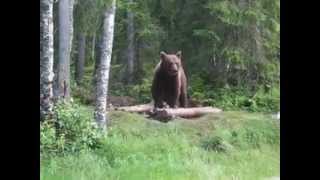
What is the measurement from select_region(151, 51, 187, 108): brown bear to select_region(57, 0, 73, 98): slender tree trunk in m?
0.57

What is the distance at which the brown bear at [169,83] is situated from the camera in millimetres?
3617

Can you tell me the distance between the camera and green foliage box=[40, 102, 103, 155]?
11.8 feet

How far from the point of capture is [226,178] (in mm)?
3480

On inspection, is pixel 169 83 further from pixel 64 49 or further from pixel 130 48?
pixel 64 49

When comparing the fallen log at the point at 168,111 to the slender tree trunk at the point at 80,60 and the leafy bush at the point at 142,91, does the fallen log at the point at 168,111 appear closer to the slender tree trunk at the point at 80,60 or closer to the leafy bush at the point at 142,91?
the leafy bush at the point at 142,91

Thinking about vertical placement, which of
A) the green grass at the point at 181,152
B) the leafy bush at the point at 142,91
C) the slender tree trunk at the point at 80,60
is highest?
the slender tree trunk at the point at 80,60

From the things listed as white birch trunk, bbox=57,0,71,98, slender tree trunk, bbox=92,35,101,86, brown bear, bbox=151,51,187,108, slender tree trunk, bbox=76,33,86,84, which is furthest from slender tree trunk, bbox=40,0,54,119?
brown bear, bbox=151,51,187,108

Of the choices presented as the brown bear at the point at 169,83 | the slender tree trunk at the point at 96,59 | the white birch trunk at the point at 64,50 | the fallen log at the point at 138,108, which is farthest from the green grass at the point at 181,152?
the white birch trunk at the point at 64,50

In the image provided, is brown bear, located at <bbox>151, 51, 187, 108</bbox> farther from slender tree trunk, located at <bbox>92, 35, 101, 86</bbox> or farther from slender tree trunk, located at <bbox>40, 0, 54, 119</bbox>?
slender tree trunk, located at <bbox>40, 0, 54, 119</bbox>

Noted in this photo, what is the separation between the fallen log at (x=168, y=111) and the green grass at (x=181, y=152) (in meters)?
0.04

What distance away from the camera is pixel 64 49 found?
A: 3607 mm

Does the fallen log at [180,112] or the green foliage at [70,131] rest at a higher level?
the fallen log at [180,112]

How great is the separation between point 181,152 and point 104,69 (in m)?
0.75
